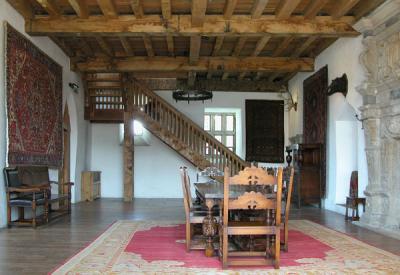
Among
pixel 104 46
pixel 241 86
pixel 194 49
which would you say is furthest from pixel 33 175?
pixel 241 86

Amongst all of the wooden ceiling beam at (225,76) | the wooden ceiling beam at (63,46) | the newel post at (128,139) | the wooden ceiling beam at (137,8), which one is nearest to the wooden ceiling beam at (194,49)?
the wooden ceiling beam at (137,8)

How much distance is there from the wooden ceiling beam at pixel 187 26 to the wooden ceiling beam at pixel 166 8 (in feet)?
0.43

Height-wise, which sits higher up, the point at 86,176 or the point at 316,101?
the point at 316,101

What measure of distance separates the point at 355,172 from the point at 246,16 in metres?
3.89

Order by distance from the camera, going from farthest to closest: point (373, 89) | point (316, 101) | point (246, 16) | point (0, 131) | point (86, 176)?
point (86, 176) → point (316, 101) → point (246, 16) → point (373, 89) → point (0, 131)

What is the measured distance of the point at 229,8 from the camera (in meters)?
6.74

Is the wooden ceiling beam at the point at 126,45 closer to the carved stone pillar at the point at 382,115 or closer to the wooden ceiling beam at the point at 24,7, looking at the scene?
the wooden ceiling beam at the point at 24,7

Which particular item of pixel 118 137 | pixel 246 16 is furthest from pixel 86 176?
pixel 246 16

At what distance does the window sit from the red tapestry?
5731 mm

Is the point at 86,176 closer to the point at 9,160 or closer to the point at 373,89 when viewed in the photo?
the point at 9,160

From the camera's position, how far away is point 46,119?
8031mm

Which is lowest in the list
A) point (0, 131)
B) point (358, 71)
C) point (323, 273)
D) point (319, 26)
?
point (323, 273)

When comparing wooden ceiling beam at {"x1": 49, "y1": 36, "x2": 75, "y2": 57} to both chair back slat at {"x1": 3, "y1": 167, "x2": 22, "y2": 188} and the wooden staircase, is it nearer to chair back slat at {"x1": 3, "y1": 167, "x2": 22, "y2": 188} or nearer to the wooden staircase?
the wooden staircase

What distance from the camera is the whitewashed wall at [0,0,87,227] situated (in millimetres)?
6312
